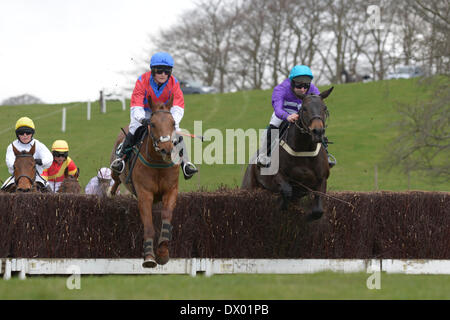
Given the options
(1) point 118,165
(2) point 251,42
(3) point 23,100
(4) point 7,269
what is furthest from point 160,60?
(3) point 23,100

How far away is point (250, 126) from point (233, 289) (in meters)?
28.9

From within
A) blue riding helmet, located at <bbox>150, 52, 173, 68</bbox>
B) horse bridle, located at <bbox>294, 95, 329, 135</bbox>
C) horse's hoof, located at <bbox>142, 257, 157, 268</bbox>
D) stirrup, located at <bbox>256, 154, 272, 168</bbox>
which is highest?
blue riding helmet, located at <bbox>150, 52, 173, 68</bbox>

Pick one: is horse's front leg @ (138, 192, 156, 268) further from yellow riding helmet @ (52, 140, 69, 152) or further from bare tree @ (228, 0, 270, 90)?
bare tree @ (228, 0, 270, 90)

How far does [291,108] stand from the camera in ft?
32.0

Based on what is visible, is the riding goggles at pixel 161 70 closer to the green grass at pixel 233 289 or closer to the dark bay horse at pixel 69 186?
the green grass at pixel 233 289

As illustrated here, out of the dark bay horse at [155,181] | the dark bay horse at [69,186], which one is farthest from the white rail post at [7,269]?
the dark bay horse at [69,186]

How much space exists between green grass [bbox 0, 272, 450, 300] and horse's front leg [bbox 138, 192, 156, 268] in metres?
0.21

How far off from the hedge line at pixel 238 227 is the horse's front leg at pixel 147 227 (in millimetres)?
1222

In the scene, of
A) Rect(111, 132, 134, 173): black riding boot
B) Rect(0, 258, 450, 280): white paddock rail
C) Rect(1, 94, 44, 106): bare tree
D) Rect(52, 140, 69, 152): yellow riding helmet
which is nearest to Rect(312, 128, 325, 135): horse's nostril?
Rect(0, 258, 450, 280): white paddock rail

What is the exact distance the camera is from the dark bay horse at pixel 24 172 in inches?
399

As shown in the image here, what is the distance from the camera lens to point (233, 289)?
643 cm

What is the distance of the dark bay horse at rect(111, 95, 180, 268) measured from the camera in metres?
7.61

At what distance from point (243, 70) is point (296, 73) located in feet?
136
